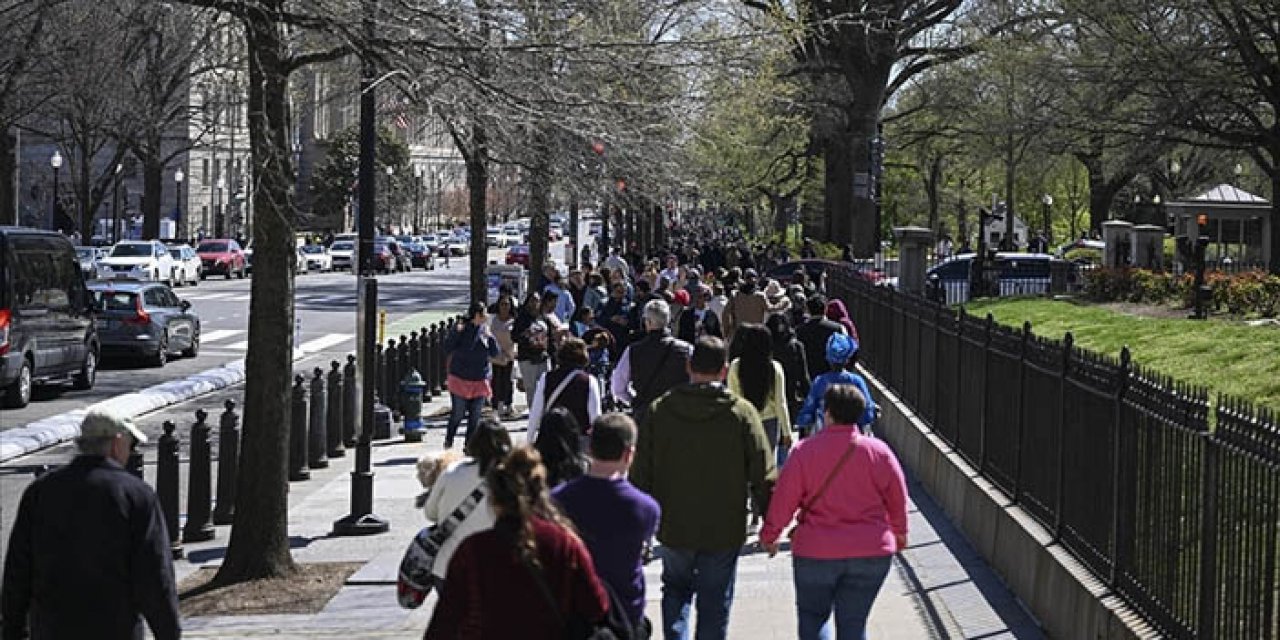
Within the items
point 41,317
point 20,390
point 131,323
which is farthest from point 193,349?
point 20,390

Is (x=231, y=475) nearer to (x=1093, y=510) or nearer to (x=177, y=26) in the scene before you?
(x=177, y=26)

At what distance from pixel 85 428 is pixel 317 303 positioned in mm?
48014

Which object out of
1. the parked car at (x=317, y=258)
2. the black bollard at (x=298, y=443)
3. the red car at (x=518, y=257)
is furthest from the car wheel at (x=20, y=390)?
the parked car at (x=317, y=258)

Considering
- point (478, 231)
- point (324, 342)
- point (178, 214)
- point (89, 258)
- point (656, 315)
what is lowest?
point (324, 342)

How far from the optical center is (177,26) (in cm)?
1755

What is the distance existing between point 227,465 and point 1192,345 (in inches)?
461

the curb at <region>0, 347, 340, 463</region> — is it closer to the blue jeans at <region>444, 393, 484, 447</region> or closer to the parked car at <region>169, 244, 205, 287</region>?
the blue jeans at <region>444, 393, 484, 447</region>

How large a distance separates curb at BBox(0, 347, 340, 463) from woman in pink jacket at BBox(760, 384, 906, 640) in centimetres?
937

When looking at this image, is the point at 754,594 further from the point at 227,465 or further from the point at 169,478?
the point at 227,465

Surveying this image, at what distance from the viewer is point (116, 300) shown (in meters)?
33.2

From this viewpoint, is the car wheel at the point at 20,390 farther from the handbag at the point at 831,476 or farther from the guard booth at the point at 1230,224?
the guard booth at the point at 1230,224

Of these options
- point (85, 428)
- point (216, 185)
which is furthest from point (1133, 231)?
point (216, 185)

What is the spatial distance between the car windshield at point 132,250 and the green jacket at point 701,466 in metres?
54.1

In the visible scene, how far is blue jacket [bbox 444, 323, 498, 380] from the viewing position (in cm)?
1997
